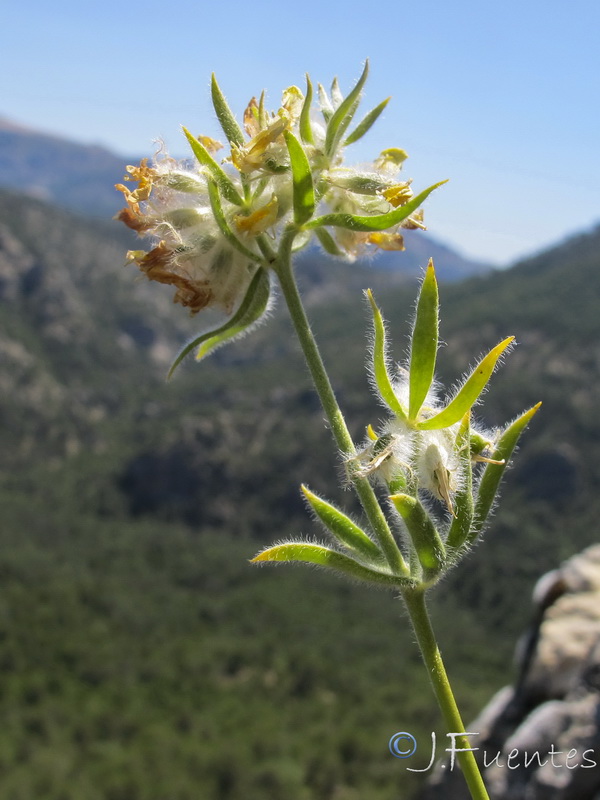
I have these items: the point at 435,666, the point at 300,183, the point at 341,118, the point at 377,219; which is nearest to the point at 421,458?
the point at 435,666

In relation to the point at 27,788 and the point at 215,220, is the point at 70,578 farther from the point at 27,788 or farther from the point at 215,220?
the point at 215,220

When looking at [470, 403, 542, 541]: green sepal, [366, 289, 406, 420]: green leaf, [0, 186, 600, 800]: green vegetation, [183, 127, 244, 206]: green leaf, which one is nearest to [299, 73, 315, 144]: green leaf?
[183, 127, 244, 206]: green leaf

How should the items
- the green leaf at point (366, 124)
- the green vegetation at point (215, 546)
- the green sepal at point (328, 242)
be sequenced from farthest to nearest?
1. the green vegetation at point (215, 546)
2. the green sepal at point (328, 242)
3. the green leaf at point (366, 124)

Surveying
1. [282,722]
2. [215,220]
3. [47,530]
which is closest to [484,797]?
[215,220]

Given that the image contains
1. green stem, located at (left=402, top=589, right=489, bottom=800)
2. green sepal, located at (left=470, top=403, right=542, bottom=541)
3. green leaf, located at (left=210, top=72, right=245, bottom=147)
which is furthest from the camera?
green leaf, located at (left=210, top=72, right=245, bottom=147)

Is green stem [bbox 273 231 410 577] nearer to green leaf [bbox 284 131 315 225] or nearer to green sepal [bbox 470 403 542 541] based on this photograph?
green leaf [bbox 284 131 315 225]

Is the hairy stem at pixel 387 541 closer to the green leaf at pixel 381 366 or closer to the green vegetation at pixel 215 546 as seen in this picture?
the green leaf at pixel 381 366

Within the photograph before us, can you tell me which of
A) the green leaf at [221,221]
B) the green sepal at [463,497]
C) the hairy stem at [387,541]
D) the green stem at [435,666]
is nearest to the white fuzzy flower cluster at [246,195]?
the green leaf at [221,221]
